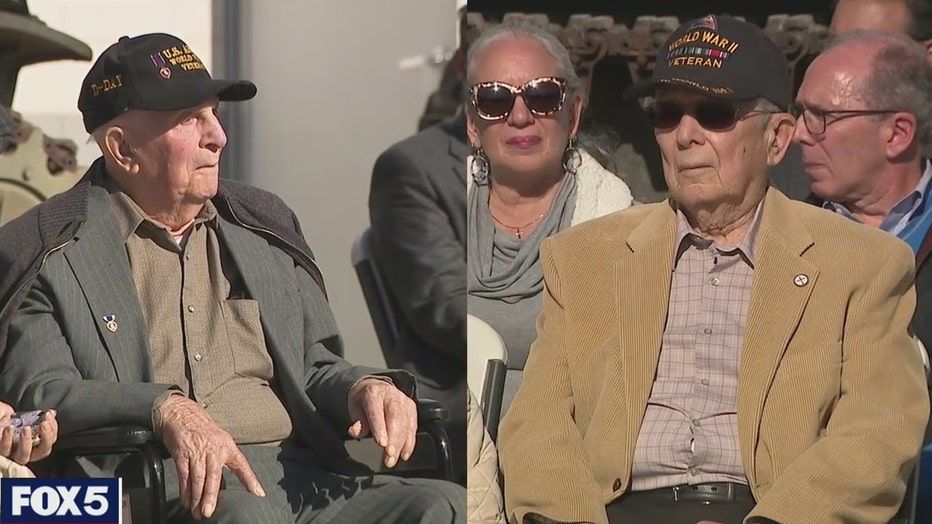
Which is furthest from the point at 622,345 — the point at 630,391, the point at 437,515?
the point at 437,515

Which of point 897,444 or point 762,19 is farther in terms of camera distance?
point 762,19

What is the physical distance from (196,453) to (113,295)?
44 centimetres

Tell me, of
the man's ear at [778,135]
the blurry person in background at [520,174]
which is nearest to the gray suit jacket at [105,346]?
the blurry person in background at [520,174]

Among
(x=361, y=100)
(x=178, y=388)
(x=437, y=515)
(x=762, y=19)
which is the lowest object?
(x=437, y=515)

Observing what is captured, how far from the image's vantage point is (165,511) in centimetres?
353

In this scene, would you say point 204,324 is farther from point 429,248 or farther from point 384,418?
point 429,248

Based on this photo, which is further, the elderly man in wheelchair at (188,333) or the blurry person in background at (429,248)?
the blurry person in background at (429,248)

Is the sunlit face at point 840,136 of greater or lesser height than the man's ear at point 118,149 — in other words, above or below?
above

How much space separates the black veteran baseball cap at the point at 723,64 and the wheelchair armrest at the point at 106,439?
1495 millimetres

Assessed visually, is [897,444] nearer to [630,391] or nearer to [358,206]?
[630,391]

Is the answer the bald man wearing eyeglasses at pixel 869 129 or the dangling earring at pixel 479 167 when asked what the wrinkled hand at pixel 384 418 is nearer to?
the dangling earring at pixel 479 167

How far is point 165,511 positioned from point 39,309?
1.92 ft

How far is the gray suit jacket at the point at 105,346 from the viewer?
3.57 meters

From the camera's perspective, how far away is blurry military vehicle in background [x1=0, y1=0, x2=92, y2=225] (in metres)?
3.76
